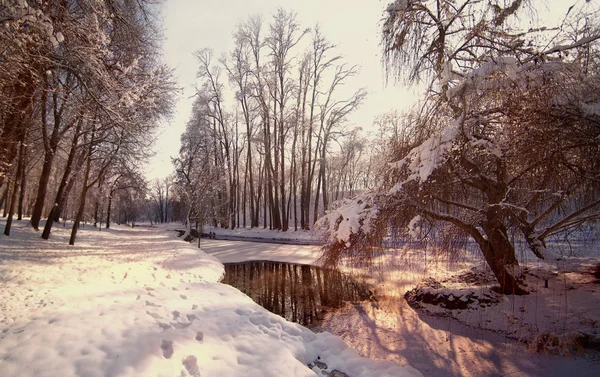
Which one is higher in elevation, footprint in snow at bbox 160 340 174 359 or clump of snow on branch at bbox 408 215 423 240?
clump of snow on branch at bbox 408 215 423 240

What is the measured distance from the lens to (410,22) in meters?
5.39

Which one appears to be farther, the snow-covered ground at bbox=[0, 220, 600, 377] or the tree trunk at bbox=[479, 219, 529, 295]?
the tree trunk at bbox=[479, 219, 529, 295]

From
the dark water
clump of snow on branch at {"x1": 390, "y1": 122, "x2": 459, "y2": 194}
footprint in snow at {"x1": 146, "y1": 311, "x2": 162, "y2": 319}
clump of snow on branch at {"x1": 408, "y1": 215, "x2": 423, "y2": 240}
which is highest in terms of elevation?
clump of snow on branch at {"x1": 390, "y1": 122, "x2": 459, "y2": 194}

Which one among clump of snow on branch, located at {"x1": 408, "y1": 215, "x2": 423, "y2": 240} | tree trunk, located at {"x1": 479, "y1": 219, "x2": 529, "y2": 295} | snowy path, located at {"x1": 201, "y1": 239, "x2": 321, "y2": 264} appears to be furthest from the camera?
snowy path, located at {"x1": 201, "y1": 239, "x2": 321, "y2": 264}

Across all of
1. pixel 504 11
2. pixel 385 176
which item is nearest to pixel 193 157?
pixel 385 176

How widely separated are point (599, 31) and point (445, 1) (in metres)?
2.21

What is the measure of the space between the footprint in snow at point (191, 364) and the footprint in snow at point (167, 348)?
20 centimetres

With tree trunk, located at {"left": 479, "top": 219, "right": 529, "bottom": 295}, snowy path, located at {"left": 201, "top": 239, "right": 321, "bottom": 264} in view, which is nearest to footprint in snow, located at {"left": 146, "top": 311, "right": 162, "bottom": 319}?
tree trunk, located at {"left": 479, "top": 219, "right": 529, "bottom": 295}

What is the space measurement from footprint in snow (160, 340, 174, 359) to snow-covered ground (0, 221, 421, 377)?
0.04ft

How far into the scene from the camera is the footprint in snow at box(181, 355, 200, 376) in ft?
10.5

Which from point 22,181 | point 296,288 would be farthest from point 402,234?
point 22,181

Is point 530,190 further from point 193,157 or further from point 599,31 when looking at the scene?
point 193,157

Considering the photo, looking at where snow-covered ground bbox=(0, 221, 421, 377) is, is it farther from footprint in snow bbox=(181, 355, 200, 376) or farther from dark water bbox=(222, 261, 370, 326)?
dark water bbox=(222, 261, 370, 326)

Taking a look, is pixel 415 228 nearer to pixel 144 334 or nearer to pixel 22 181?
pixel 144 334
